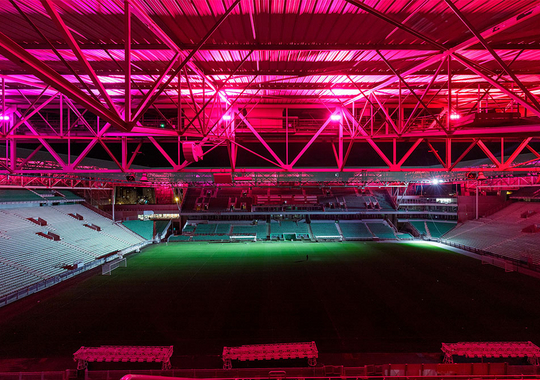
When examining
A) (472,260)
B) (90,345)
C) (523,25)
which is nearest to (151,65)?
(523,25)

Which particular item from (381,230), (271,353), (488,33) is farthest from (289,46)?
(381,230)

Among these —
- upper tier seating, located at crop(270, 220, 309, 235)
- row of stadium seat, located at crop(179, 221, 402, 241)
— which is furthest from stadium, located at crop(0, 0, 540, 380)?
upper tier seating, located at crop(270, 220, 309, 235)

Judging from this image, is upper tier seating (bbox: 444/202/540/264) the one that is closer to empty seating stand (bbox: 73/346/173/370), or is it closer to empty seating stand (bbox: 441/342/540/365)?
empty seating stand (bbox: 441/342/540/365)

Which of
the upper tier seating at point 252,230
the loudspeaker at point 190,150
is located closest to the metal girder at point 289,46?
the loudspeaker at point 190,150

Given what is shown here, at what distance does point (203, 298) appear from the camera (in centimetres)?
1445

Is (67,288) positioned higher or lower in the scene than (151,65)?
lower

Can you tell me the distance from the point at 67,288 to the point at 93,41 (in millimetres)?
17944

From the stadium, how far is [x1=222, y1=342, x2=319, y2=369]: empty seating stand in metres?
0.05

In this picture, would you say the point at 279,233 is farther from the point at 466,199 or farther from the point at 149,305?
the point at 466,199

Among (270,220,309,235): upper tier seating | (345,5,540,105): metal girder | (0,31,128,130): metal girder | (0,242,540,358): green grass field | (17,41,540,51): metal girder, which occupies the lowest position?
(0,242,540,358): green grass field

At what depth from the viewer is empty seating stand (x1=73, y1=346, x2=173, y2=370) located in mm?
8438

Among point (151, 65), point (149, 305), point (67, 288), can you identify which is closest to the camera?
point (151, 65)

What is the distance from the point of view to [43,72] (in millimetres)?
2855

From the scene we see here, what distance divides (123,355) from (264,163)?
16.4 m
